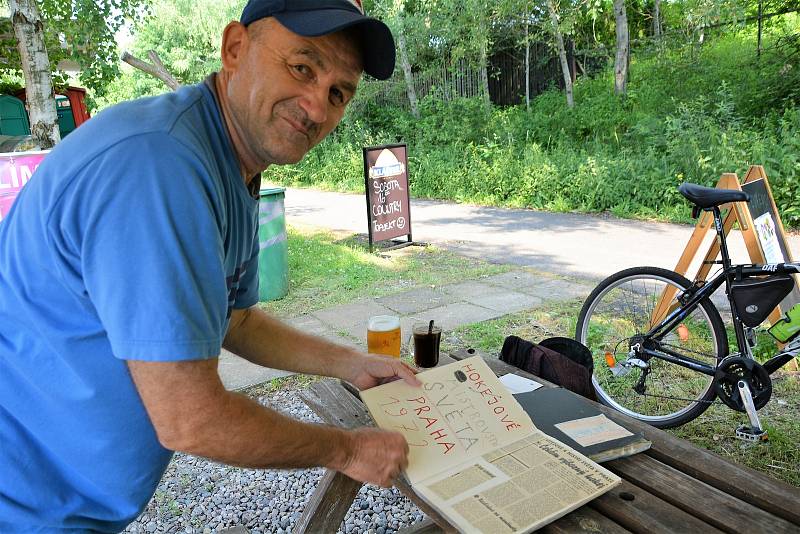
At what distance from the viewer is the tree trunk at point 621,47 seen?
11.8m

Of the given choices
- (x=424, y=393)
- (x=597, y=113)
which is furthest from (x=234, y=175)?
(x=597, y=113)

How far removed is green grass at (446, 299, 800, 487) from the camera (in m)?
3.04

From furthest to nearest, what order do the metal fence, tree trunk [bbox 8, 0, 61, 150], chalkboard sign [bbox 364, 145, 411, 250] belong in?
A: the metal fence → chalkboard sign [bbox 364, 145, 411, 250] → tree trunk [bbox 8, 0, 61, 150]

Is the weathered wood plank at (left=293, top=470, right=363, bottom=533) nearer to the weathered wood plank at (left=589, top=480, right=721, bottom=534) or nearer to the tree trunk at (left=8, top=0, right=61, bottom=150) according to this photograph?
the weathered wood plank at (left=589, top=480, right=721, bottom=534)

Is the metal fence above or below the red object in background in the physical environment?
above

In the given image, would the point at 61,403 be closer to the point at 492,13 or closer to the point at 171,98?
the point at 171,98

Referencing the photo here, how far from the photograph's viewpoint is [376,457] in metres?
1.39

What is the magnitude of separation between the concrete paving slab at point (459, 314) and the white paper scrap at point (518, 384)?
2694 millimetres

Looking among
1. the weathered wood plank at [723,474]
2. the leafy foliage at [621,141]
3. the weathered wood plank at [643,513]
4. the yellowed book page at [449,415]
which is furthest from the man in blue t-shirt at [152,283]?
the leafy foliage at [621,141]

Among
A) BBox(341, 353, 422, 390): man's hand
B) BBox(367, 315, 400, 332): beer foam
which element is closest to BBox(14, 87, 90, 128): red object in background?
BBox(367, 315, 400, 332): beer foam

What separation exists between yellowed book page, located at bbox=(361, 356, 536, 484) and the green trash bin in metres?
3.93

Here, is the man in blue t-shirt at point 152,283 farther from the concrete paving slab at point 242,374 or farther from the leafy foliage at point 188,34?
the leafy foliage at point 188,34

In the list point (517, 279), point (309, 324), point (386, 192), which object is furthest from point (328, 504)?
point (386, 192)

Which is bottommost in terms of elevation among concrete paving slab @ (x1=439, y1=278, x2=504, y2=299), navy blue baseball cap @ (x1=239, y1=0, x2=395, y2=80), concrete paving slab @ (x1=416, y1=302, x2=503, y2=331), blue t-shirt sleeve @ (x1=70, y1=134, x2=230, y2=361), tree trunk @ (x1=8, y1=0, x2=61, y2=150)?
concrete paving slab @ (x1=416, y1=302, x2=503, y2=331)
